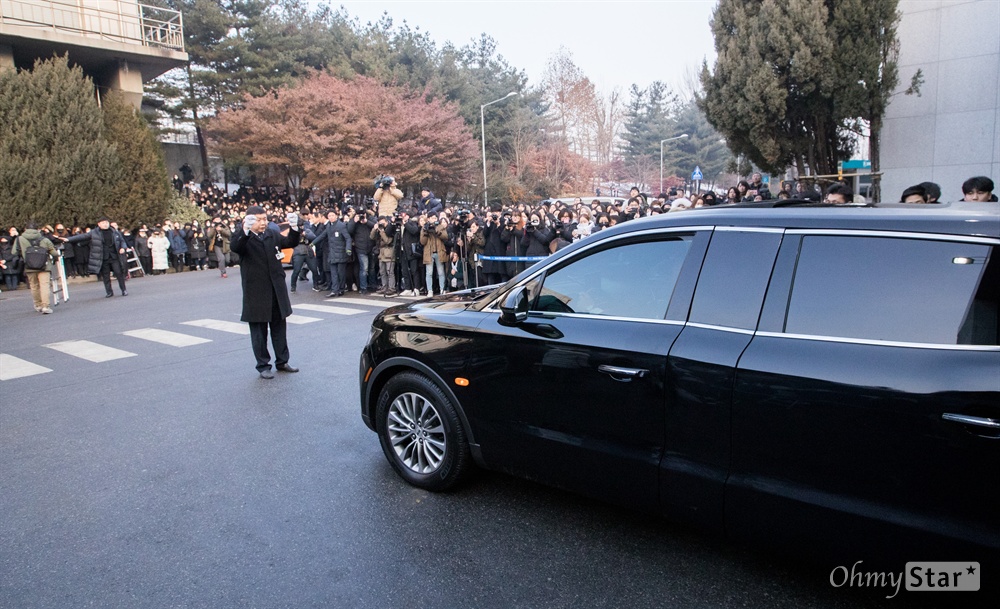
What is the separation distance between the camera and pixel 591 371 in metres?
3.15

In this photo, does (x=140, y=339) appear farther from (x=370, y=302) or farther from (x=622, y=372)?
(x=622, y=372)

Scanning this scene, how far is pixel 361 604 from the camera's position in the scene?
2.92 metres

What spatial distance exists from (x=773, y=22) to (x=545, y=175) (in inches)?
1184

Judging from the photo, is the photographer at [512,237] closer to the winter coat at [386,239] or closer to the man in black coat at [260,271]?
the winter coat at [386,239]

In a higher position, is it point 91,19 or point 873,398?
point 91,19

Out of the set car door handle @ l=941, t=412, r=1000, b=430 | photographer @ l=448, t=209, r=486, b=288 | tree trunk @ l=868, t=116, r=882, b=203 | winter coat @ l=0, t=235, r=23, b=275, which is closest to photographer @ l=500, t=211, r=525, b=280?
photographer @ l=448, t=209, r=486, b=288

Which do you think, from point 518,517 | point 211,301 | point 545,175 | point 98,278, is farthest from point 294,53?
point 518,517

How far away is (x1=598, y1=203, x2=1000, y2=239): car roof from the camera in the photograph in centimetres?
235

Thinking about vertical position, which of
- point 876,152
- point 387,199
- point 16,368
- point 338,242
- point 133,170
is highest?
point 133,170

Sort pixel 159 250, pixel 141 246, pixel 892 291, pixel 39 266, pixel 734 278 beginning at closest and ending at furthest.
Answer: pixel 892 291 → pixel 734 278 → pixel 39 266 → pixel 141 246 → pixel 159 250

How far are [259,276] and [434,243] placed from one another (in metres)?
6.65

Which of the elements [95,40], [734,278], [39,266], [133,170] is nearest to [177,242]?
[133,170]

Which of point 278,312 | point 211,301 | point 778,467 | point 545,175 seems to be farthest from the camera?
point 545,175

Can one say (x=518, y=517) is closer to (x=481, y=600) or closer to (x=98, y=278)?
(x=481, y=600)
